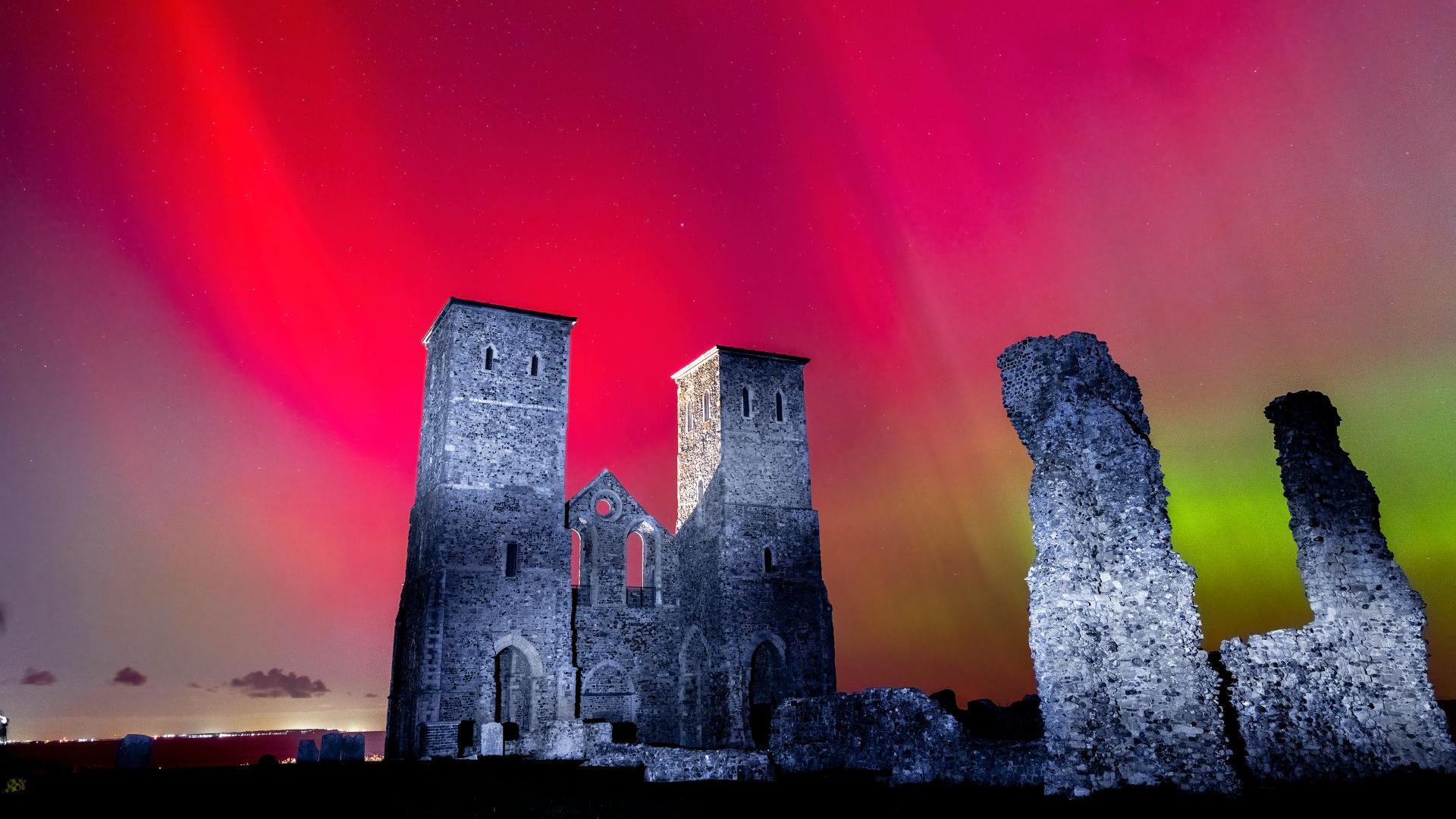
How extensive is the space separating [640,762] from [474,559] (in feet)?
33.8

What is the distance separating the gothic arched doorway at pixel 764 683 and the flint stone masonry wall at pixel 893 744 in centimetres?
889

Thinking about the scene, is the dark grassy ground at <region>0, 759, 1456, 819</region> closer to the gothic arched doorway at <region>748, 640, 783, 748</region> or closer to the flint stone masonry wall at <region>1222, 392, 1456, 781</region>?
the flint stone masonry wall at <region>1222, 392, 1456, 781</region>

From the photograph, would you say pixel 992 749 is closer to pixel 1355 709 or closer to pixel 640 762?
pixel 1355 709

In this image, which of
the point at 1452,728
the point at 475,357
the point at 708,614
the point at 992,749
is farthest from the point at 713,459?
the point at 1452,728

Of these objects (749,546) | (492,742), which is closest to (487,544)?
(492,742)

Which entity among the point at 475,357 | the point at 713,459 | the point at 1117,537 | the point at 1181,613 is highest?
the point at 475,357

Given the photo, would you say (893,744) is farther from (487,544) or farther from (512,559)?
(487,544)

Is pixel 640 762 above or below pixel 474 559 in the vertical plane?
below

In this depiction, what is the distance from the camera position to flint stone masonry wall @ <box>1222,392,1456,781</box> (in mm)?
12055

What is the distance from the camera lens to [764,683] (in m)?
29.5

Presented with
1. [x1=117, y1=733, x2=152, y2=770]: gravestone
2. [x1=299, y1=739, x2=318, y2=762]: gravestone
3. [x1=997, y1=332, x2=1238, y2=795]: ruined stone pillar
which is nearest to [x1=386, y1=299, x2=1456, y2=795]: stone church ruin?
[x1=997, y1=332, x2=1238, y2=795]: ruined stone pillar

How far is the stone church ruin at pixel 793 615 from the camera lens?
460 inches

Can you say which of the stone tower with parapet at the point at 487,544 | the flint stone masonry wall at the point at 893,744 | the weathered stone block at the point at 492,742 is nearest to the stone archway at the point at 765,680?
the stone tower with parapet at the point at 487,544

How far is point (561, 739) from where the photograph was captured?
21.5 metres
